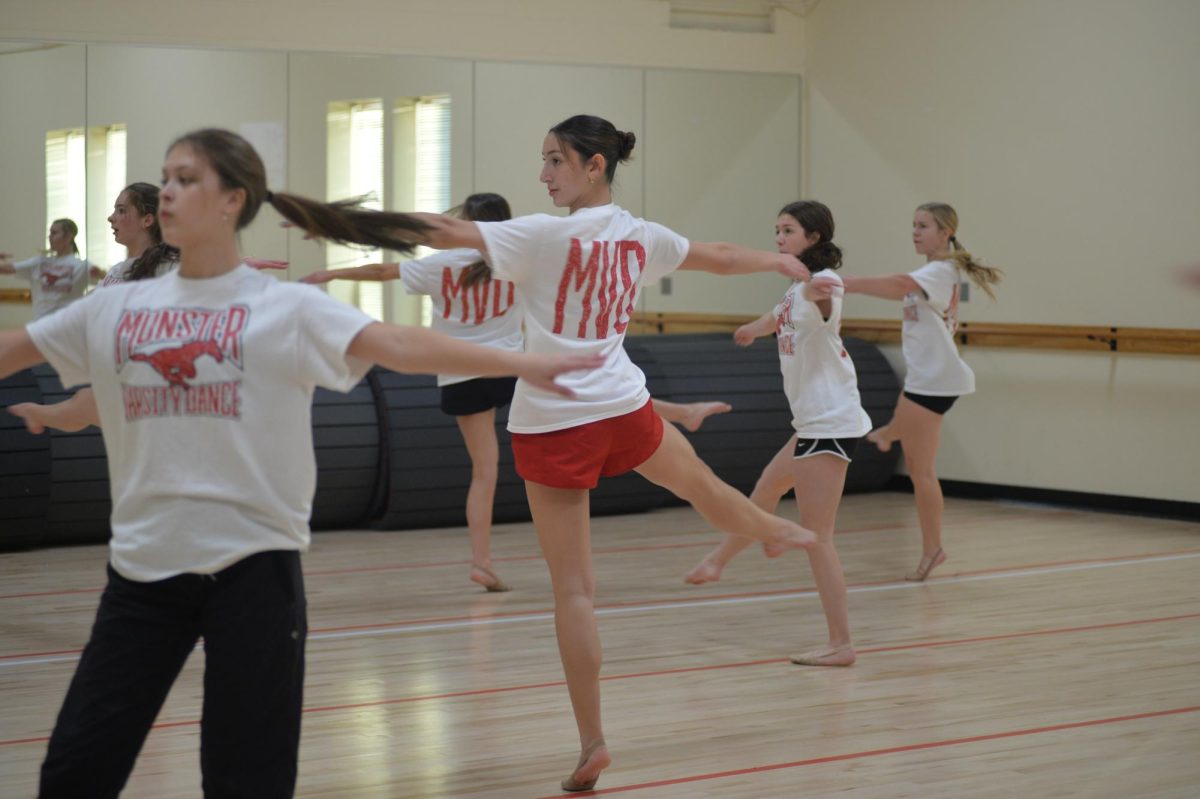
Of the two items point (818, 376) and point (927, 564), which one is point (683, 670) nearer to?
point (818, 376)

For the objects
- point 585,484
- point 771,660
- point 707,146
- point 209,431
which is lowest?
point 771,660

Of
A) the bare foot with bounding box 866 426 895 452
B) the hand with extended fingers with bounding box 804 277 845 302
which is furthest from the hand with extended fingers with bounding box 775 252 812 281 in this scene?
the bare foot with bounding box 866 426 895 452

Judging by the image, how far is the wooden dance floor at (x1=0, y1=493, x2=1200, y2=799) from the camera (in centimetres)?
348

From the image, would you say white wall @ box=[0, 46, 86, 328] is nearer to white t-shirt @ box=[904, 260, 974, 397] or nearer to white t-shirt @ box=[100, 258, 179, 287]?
white t-shirt @ box=[100, 258, 179, 287]

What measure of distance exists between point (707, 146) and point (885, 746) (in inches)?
250

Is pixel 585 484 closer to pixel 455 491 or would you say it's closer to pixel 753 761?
pixel 753 761

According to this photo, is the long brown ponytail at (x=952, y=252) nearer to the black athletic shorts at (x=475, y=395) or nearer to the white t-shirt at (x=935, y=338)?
the white t-shirt at (x=935, y=338)

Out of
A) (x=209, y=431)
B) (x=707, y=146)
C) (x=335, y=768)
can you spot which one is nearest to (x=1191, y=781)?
(x=335, y=768)

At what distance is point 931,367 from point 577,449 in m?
3.27

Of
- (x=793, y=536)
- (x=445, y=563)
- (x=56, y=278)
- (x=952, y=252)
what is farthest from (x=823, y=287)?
(x=56, y=278)

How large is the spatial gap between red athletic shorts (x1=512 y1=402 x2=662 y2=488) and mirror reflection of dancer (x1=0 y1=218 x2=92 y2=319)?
5.08m

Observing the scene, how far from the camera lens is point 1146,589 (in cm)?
581

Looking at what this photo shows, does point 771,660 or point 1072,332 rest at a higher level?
point 1072,332

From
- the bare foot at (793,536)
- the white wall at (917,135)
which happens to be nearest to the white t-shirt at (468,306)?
the bare foot at (793,536)
